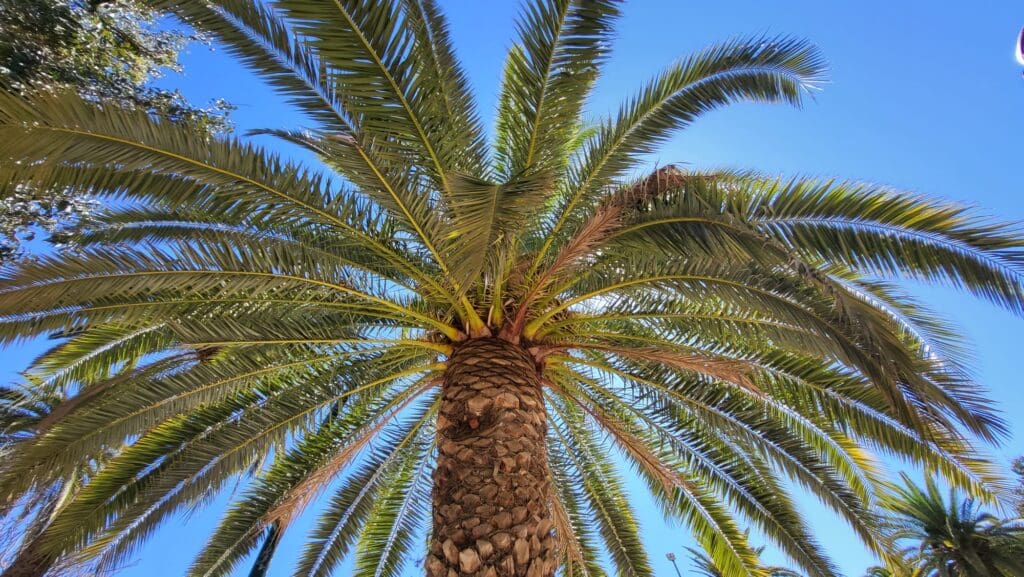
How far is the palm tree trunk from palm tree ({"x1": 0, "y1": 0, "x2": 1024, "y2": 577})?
0.02m

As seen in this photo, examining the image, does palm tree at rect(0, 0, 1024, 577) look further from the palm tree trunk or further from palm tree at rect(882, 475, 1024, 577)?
palm tree at rect(882, 475, 1024, 577)

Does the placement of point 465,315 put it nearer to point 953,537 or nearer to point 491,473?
point 491,473

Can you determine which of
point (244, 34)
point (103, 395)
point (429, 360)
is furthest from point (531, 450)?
point (103, 395)

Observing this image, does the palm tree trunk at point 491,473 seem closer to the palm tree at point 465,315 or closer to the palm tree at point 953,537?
the palm tree at point 465,315

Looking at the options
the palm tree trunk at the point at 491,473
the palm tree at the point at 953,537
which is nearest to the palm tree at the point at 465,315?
the palm tree trunk at the point at 491,473

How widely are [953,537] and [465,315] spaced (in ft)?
62.4

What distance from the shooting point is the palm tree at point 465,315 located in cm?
438

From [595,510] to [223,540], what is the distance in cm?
422

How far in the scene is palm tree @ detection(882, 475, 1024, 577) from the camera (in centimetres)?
1689

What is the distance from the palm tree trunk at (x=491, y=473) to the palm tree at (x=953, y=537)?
16470 millimetres

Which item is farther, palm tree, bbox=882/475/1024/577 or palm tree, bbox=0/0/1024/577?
palm tree, bbox=882/475/1024/577

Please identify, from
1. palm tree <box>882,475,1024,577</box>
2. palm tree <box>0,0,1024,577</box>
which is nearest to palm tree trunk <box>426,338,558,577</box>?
palm tree <box>0,0,1024,577</box>

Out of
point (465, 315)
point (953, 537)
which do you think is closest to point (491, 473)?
point (465, 315)

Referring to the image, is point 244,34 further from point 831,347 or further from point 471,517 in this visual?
point 831,347
